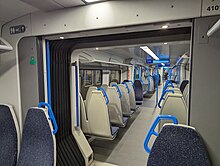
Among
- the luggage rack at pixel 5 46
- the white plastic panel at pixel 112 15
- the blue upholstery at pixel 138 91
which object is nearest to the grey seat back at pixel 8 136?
the luggage rack at pixel 5 46

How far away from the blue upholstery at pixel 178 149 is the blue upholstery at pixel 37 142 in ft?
3.43

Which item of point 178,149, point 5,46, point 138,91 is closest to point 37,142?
point 5,46

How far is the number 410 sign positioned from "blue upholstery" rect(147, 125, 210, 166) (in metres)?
0.88

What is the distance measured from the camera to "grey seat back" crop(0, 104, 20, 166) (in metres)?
1.75

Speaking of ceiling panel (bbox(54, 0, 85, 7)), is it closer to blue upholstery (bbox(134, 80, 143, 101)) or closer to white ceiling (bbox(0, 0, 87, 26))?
white ceiling (bbox(0, 0, 87, 26))

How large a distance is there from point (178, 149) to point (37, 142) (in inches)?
56.0

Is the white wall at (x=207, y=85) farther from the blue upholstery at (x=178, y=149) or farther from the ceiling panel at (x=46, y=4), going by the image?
the ceiling panel at (x=46, y=4)

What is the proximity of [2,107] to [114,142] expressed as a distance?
230 cm

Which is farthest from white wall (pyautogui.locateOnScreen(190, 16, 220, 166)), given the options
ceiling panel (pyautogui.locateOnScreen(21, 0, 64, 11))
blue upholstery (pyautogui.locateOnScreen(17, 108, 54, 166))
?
blue upholstery (pyautogui.locateOnScreen(17, 108, 54, 166))

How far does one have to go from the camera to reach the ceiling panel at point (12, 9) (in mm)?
1391

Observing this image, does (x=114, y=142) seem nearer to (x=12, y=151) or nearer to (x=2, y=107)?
(x=12, y=151)

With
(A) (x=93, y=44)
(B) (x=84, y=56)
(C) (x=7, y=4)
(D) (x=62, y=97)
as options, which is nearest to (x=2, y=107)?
(D) (x=62, y=97)

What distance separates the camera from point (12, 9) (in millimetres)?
1524

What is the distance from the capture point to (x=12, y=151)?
5.73 ft
